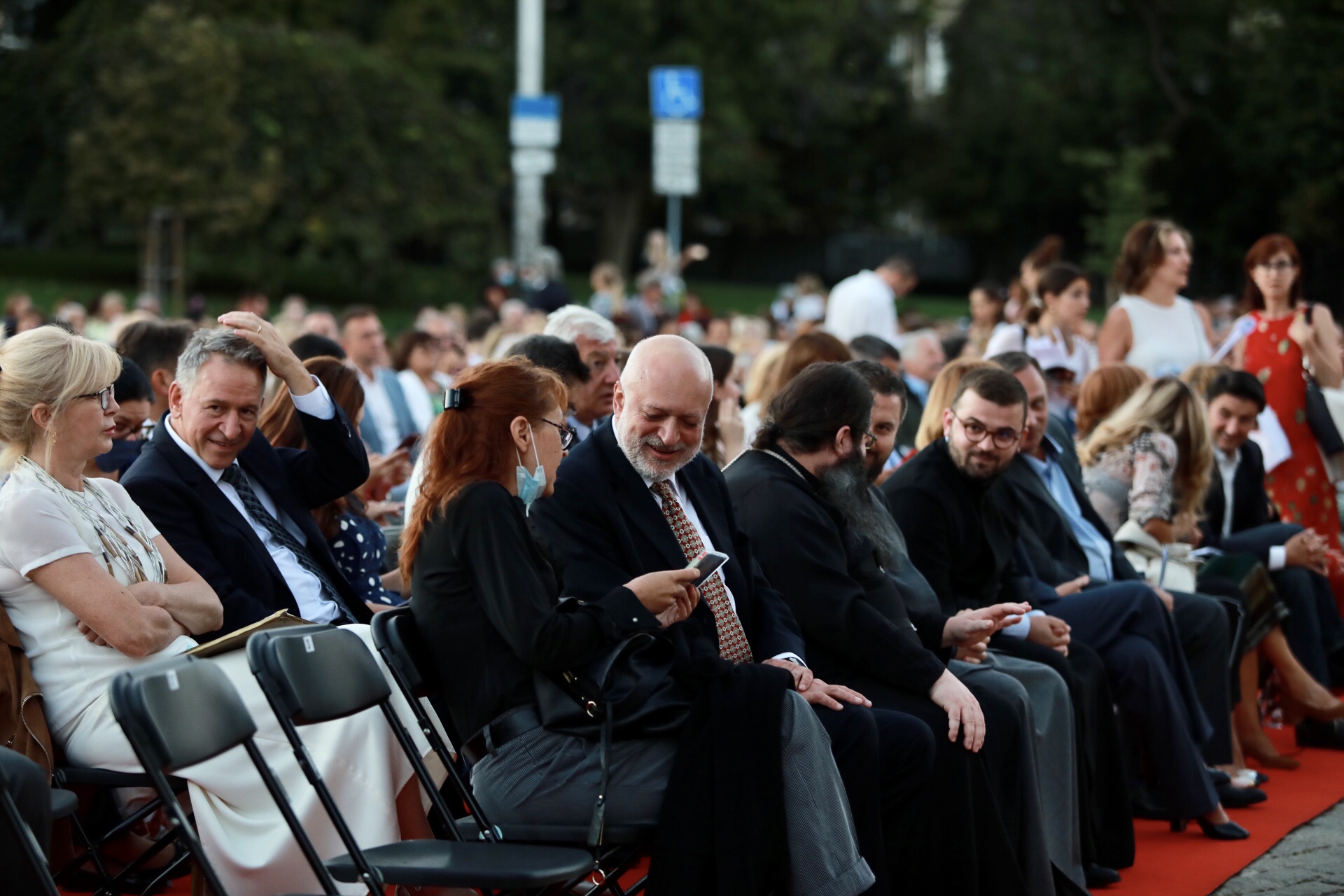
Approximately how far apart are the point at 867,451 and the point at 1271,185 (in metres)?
33.7

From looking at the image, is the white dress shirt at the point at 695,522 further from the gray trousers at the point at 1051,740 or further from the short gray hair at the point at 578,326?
the short gray hair at the point at 578,326

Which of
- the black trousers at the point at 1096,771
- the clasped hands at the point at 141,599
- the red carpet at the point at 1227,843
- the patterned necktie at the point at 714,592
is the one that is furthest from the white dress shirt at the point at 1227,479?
the clasped hands at the point at 141,599

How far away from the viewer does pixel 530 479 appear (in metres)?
3.93

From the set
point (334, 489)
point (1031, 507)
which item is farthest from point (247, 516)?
point (1031, 507)

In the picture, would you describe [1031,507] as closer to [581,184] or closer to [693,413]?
[693,413]

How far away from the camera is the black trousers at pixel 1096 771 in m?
5.16

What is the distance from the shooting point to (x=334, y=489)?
496 centimetres

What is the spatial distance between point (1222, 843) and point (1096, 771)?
0.67 meters

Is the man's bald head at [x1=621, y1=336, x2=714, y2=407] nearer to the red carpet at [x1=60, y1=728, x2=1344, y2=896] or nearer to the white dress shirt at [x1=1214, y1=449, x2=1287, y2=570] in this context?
the red carpet at [x1=60, y1=728, x2=1344, y2=896]

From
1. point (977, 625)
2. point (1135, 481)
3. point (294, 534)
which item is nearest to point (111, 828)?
point (294, 534)

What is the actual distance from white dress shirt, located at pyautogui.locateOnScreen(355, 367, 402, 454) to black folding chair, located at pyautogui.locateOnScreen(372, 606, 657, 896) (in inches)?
195

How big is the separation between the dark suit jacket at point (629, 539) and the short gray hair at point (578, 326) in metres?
2.10

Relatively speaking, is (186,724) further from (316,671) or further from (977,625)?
(977,625)

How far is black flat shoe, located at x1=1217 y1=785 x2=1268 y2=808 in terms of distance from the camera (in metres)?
5.98
